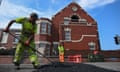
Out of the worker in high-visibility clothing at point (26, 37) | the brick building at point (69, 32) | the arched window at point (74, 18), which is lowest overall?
the worker in high-visibility clothing at point (26, 37)

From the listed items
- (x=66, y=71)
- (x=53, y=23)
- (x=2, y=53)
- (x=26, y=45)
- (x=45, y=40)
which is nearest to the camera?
(x=66, y=71)

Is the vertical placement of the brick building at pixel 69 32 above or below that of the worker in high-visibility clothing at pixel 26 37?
above

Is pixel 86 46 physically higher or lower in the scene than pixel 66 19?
lower

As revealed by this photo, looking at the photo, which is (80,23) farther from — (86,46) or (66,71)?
(66,71)

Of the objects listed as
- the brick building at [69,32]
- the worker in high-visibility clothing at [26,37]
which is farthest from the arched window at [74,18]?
the worker in high-visibility clothing at [26,37]

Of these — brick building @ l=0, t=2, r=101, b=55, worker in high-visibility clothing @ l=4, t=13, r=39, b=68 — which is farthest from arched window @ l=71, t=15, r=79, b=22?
worker in high-visibility clothing @ l=4, t=13, r=39, b=68

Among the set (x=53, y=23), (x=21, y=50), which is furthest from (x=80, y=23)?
(x=21, y=50)

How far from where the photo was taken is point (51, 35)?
115ft

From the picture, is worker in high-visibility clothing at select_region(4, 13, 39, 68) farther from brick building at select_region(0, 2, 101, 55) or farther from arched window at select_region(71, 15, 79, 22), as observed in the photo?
arched window at select_region(71, 15, 79, 22)

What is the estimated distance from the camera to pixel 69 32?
3412 centimetres

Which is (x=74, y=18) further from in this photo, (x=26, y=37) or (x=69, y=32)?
(x=26, y=37)

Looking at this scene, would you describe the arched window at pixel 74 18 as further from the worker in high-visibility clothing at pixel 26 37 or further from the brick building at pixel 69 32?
the worker in high-visibility clothing at pixel 26 37

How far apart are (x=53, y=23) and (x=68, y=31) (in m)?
3.24

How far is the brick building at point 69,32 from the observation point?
33.2 metres
